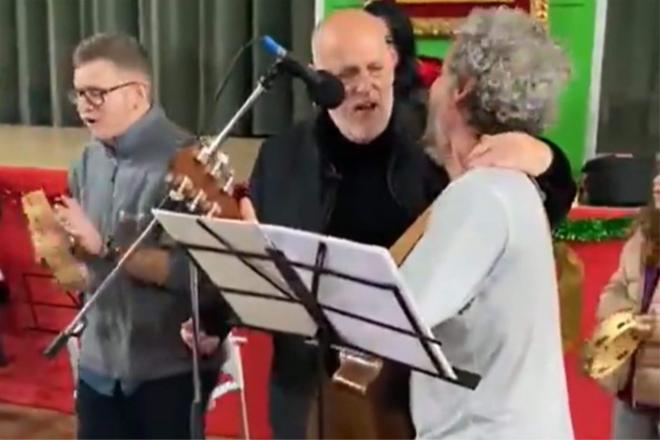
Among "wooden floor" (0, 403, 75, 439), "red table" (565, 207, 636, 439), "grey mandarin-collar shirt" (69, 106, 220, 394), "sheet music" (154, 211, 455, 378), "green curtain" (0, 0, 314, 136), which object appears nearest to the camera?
"sheet music" (154, 211, 455, 378)

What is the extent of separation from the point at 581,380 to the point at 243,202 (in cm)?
124

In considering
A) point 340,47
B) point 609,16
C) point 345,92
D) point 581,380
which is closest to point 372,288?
point 345,92

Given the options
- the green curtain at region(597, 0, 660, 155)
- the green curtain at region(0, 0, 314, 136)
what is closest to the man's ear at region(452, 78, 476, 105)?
the green curtain at region(597, 0, 660, 155)

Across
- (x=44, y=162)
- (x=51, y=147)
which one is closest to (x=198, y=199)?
(x=44, y=162)

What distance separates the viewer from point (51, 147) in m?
3.42

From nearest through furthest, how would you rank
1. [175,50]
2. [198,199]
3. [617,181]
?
[198,199]
[617,181]
[175,50]

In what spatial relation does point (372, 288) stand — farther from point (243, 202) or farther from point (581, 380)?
point (581, 380)

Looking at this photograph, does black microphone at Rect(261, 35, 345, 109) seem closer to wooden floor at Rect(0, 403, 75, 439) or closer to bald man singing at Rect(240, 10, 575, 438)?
bald man singing at Rect(240, 10, 575, 438)

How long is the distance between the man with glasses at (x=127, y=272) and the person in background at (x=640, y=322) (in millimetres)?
718

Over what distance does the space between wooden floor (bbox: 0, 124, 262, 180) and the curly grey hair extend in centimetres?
131

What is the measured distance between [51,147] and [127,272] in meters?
1.75

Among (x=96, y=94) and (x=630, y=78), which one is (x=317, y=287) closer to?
(x=96, y=94)

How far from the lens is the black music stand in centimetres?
118

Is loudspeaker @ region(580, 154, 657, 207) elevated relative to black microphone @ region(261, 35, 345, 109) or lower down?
lower down
